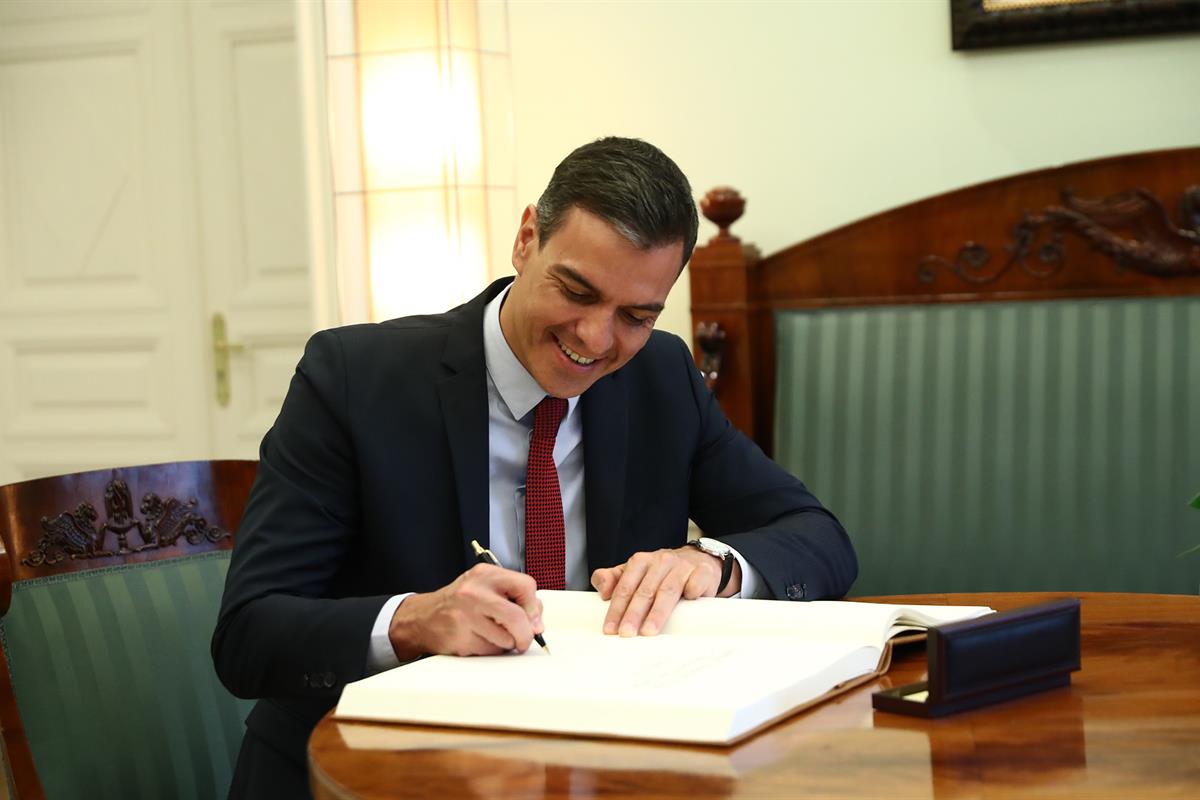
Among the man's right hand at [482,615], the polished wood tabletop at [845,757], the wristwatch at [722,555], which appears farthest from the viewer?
the wristwatch at [722,555]

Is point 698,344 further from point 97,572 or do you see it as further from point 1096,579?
point 97,572

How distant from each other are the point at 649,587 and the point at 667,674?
0.85ft

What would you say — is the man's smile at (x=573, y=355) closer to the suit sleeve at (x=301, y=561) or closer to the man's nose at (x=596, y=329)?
the man's nose at (x=596, y=329)

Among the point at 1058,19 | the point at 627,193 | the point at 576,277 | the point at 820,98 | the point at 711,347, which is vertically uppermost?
the point at 1058,19

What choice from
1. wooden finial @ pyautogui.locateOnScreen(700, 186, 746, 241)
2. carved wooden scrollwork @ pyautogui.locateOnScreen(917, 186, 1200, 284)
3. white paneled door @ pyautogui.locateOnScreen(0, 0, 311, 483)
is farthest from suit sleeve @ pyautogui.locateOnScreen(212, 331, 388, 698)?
white paneled door @ pyautogui.locateOnScreen(0, 0, 311, 483)

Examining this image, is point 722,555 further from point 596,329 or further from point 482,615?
point 482,615

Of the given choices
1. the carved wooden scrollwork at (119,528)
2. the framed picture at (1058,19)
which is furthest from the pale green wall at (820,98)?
the carved wooden scrollwork at (119,528)

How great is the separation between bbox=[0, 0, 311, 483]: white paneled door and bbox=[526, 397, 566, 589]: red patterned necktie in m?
2.77

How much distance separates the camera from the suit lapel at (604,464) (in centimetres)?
191

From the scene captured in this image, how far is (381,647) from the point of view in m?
1.50

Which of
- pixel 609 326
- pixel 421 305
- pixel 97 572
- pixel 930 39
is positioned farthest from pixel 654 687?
pixel 930 39

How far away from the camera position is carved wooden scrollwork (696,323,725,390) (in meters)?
3.26

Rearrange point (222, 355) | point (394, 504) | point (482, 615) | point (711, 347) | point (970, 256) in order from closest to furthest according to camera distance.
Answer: point (482, 615) → point (394, 504) → point (970, 256) → point (711, 347) → point (222, 355)

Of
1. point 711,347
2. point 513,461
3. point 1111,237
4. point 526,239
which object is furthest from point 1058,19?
point 513,461
